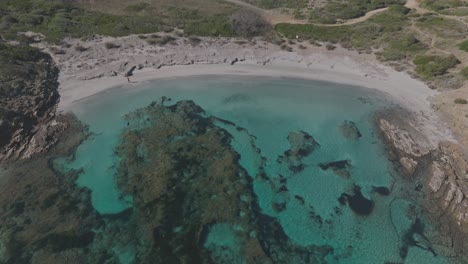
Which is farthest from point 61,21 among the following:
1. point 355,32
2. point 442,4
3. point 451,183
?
point 442,4

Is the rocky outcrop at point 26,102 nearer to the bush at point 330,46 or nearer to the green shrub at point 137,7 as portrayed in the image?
the green shrub at point 137,7

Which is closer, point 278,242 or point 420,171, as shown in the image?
point 278,242

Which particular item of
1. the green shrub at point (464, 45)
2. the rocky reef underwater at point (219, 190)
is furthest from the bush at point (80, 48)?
the green shrub at point (464, 45)

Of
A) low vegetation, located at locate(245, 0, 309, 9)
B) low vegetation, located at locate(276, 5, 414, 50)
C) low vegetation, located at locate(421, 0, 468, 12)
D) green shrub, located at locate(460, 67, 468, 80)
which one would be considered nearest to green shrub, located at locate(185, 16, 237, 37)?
low vegetation, located at locate(276, 5, 414, 50)

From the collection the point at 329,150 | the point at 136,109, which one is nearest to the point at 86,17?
the point at 136,109

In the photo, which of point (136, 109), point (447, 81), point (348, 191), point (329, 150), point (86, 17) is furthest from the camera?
point (86, 17)

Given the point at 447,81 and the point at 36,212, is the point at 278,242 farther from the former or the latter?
the point at 447,81
